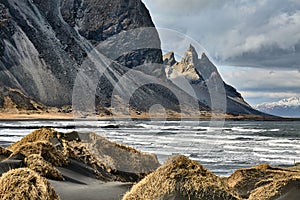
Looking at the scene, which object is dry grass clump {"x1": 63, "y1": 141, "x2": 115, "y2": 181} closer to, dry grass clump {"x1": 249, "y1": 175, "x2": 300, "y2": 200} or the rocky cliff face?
dry grass clump {"x1": 249, "y1": 175, "x2": 300, "y2": 200}

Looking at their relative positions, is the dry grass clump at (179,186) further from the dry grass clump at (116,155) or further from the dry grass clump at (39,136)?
the dry grass clump at (39,136)

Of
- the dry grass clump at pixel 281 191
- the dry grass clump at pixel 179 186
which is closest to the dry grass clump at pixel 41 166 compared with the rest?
the dry grass clump at pixel 179 186

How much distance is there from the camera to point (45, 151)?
14.6 m

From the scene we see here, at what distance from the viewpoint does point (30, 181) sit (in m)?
8.03

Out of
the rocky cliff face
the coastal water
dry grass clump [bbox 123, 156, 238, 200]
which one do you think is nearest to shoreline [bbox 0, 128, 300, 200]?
A: dry grass clump [bbox 123, 156, 238, 200]

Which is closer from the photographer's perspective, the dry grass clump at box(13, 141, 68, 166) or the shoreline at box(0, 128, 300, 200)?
the shoreline at box(0, 128, 300, 200)

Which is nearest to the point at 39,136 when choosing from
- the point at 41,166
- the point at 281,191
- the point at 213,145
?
the point at 41,166

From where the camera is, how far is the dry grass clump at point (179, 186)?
880cm

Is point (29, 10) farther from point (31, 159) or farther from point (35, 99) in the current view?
point (31, 159)

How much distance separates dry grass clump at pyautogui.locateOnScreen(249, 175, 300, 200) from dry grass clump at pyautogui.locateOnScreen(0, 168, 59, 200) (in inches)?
210

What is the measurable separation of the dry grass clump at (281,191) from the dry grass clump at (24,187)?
5.33 meters

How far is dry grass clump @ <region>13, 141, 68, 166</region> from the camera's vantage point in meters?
14.4

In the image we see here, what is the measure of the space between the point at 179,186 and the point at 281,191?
3.46m

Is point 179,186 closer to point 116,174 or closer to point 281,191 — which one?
point 281,191
